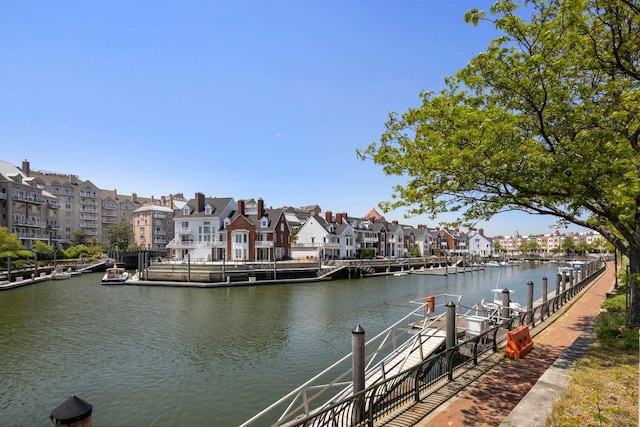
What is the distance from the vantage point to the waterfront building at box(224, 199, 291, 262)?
64.2 meters

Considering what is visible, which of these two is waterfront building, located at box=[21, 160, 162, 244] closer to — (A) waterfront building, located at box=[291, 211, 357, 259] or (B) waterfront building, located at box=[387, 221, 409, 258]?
(A) waterfront building, located at box=[291, 211, 357, 259]

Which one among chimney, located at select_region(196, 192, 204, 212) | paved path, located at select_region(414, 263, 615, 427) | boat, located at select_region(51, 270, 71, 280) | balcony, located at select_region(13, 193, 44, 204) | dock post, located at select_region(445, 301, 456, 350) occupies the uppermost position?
balcony, located at select_region(13, 193, 44, 204)

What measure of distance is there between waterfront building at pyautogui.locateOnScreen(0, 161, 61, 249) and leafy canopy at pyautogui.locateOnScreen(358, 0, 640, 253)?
8221 centimetres

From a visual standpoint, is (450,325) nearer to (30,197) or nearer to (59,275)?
(59,275)

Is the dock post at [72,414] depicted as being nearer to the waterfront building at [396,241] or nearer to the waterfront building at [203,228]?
the waterfront building at [203,228]

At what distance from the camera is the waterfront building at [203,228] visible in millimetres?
66812

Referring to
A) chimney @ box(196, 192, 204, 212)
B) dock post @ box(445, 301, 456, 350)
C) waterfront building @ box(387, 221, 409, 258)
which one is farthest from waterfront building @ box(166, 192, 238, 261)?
dock post @ box(445, 301, 456, 350)

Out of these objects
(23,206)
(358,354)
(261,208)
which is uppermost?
(23,206)

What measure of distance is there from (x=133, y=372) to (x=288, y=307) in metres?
17.1

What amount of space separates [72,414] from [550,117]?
45.4 feet

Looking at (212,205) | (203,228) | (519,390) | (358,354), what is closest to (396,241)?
(212,205)

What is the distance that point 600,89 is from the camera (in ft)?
36.8

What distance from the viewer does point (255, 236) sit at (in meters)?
64.6

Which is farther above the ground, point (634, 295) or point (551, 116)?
point (551, 116)
